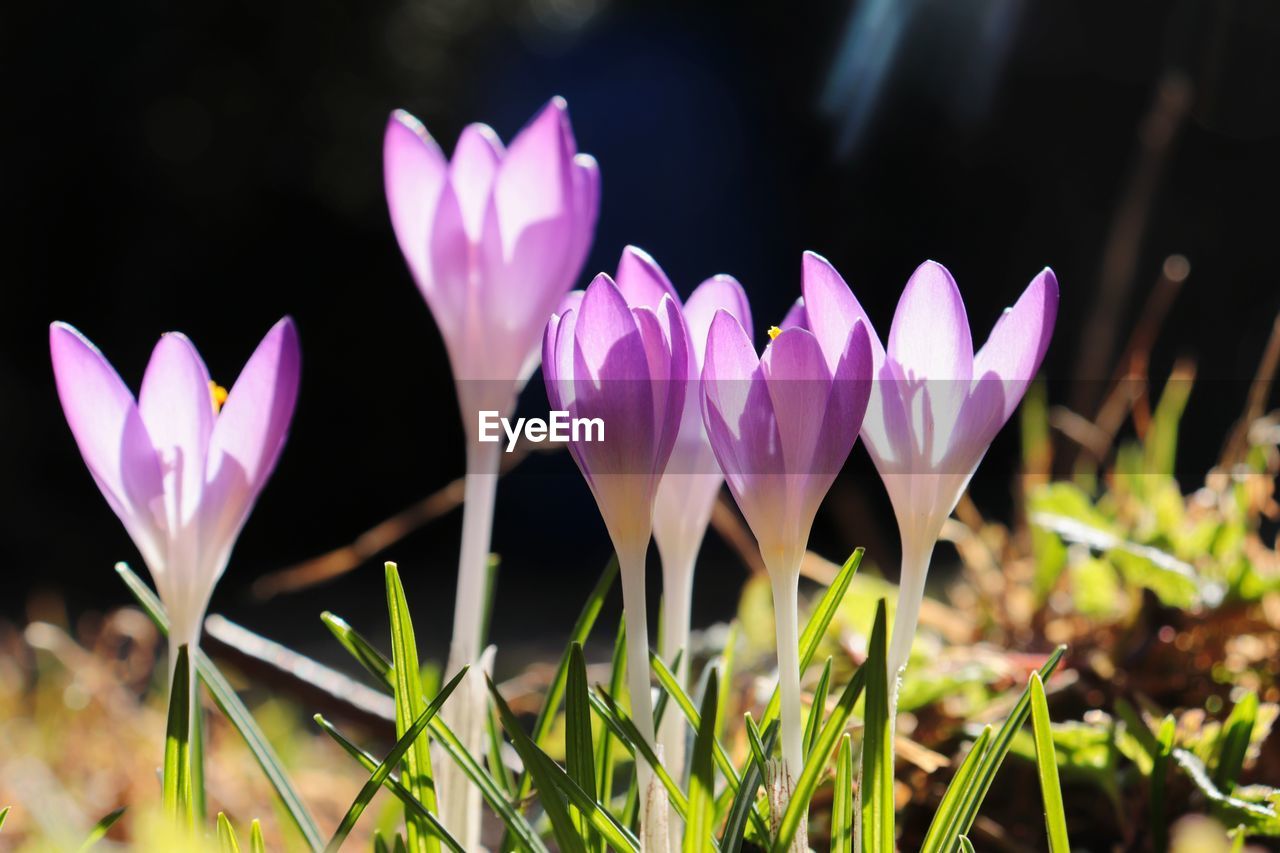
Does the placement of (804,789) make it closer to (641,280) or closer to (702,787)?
(702,787)

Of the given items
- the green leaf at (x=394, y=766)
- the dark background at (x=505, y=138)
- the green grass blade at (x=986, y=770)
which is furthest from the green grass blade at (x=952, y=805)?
the dark background at (x=505, y=138)

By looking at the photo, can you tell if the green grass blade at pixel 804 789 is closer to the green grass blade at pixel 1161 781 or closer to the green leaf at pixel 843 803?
the green leaf at pixel 843 803

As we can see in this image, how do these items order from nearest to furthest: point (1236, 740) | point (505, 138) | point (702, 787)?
point (702, 787), point (1236, 740), point (505, 138)

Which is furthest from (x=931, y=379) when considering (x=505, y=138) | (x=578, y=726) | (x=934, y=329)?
(x=505, y=138)

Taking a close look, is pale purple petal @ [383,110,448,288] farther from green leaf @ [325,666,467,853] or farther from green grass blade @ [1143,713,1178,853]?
green grass blade @ [1143,713,1178,853]

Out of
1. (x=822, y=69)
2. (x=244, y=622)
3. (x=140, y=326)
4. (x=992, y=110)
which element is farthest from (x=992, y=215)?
(x=140, y=326)
